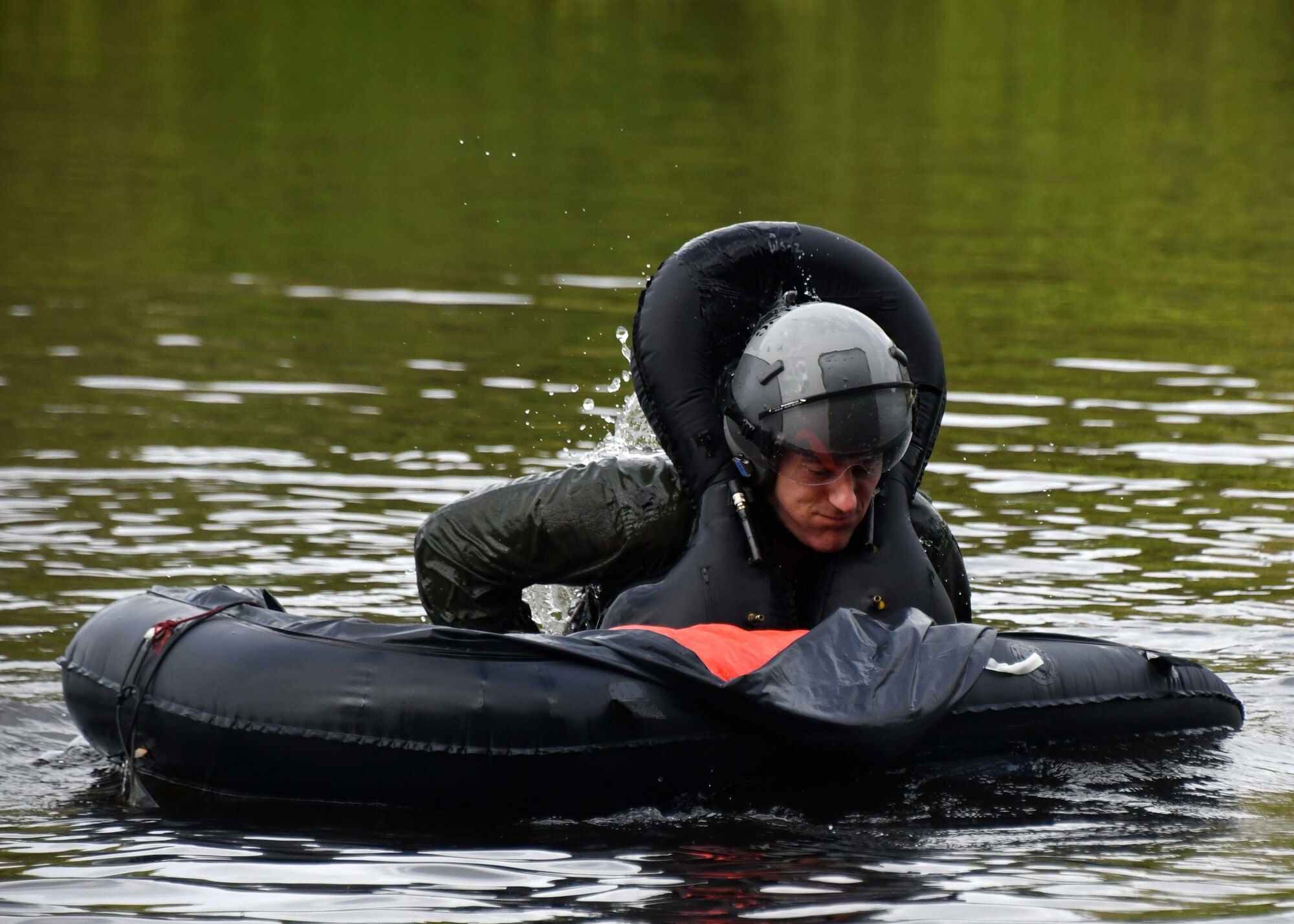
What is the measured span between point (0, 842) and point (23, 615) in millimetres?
2941

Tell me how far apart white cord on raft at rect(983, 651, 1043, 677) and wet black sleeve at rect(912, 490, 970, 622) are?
0.65 meters

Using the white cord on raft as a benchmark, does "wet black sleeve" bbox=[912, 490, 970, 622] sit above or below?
above

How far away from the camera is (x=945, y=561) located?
8.06 metres

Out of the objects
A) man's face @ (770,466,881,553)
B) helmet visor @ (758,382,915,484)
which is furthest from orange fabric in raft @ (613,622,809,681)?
helmet visor @ (758,382,915,484)

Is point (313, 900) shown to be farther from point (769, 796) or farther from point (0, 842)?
point (769, 796)

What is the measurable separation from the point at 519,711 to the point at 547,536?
1143mm

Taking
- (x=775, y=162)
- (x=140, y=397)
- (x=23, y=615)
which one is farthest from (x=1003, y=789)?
(x=775, y=162)

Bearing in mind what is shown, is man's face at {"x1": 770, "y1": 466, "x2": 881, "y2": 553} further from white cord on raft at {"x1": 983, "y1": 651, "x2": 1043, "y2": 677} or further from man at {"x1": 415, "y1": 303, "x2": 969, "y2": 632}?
white cord on raft at {"x1": 983, "y1": 651, "x2": 1043, "y2": 677}

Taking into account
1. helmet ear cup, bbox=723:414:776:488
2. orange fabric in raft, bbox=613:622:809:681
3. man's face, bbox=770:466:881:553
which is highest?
helmet ear cup, bbox=723:414:776:488

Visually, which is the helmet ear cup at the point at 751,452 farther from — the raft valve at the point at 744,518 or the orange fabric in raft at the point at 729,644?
the orange fabric in raft at the point at 729,644

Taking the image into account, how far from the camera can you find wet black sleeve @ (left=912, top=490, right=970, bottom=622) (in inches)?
312

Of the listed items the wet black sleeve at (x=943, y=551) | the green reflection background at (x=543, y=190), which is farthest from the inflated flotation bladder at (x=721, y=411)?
the green reflection background at (x=543, y=190)

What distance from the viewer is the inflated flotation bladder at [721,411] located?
23.7 ft

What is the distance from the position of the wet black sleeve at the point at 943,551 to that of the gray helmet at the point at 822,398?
0.63m
